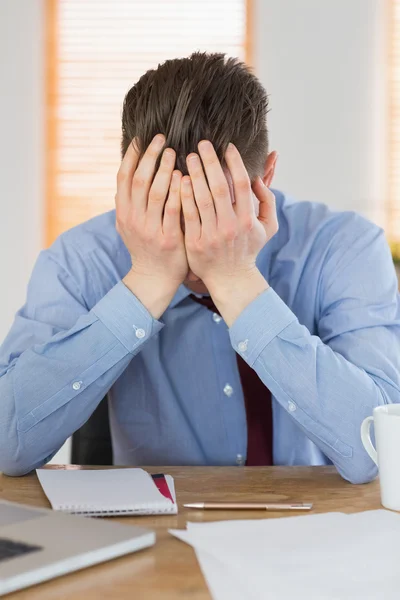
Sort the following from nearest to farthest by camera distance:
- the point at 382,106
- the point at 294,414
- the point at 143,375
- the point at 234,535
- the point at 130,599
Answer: the point at 130,599, the point at 234,535, the point at 294,414, the point at 143,375, the point at 382,106

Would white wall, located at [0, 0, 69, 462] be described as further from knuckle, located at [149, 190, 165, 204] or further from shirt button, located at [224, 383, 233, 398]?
knuckle, located at [149, 190, 165, 204]

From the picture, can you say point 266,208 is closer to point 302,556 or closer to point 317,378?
point 317,378

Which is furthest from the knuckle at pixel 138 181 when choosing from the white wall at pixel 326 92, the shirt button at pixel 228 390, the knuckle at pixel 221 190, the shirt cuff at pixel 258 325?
the white wall at pixel 326 92

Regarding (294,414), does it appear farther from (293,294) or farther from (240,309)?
(293,294)

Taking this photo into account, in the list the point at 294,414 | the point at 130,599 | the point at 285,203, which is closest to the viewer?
the point at 130,599

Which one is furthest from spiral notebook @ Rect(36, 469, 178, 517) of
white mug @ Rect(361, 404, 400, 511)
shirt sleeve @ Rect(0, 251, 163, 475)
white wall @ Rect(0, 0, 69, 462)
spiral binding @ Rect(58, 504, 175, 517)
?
white wall @ Rect(0, 0, 69, 462)

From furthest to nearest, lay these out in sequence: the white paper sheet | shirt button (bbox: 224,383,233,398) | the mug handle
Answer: shirt button (bbox: 224,383,233,398) → the mug handle → the white paper sheet

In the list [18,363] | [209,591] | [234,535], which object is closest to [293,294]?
[18,363]

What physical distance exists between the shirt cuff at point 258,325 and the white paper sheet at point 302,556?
0.28 m

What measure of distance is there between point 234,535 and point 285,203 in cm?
80

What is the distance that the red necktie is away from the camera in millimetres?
1324

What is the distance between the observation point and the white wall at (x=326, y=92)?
3377mm

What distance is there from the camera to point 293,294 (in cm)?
134

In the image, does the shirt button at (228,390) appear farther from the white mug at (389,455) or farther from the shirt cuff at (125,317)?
the white mug at (389,455)
